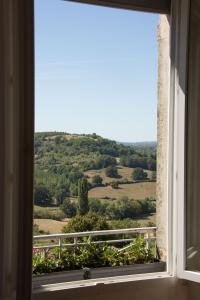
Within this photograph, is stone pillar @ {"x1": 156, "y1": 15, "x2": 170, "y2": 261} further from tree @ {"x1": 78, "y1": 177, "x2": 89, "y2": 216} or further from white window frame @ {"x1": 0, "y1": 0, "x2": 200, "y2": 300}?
white window frame @ {"x1": 0, "y1": 0, "x2": 200, "y2": 300}

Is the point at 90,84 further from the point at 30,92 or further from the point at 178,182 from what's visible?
the point at 178,182

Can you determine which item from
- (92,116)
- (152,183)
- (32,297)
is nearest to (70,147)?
(92,116)

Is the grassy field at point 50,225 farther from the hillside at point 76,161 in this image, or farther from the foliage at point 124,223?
the foliage at point 124,223

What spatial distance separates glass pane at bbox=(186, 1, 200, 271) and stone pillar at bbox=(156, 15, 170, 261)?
17cm

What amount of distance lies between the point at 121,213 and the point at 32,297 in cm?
85

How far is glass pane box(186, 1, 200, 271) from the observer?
316cm

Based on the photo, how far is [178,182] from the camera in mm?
3184

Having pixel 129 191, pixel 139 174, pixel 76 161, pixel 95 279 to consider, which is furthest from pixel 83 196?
pixel 95 279

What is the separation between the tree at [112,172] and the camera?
3211 mm

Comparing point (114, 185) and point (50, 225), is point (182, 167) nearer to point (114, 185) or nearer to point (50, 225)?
point (114, 185)

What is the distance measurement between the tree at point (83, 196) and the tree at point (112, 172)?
0.18m

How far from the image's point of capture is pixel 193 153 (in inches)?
126


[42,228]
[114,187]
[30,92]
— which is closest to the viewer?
[30,92]

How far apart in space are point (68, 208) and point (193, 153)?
94cm
